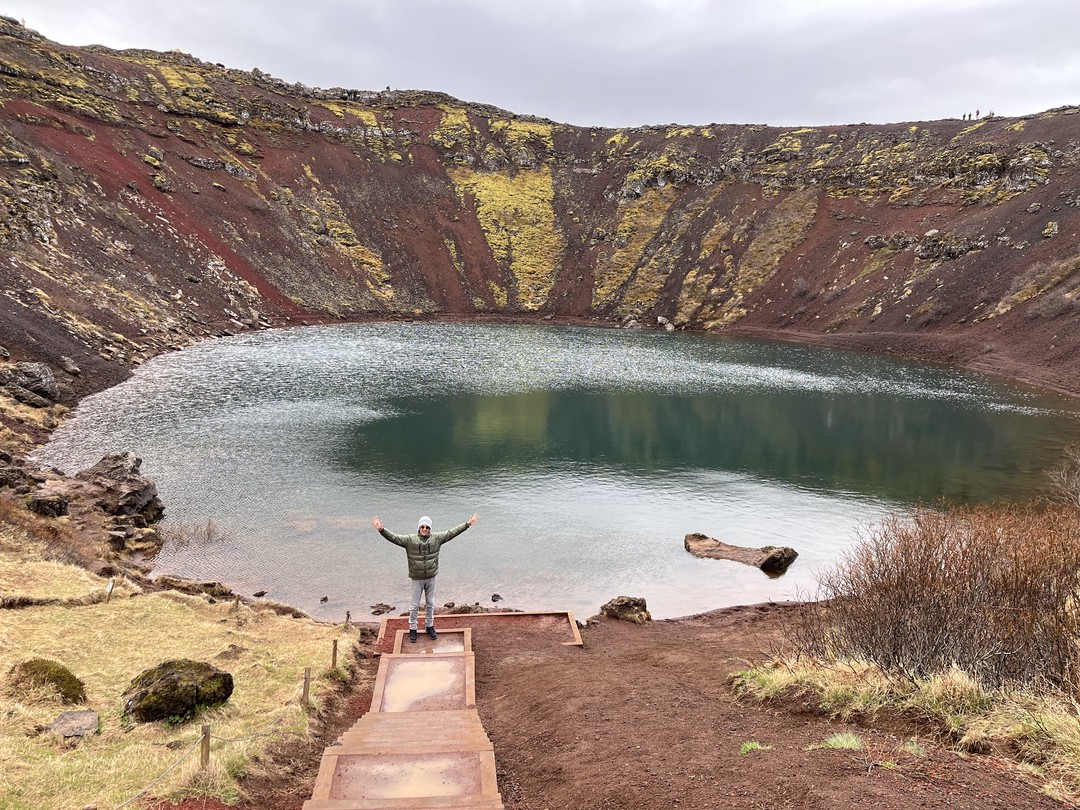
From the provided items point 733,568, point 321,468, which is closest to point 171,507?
point 321,468

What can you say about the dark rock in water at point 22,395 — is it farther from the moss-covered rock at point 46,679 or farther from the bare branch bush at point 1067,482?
the bare branch bush at point 1067,482

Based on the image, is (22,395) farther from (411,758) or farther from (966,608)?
(966,608)

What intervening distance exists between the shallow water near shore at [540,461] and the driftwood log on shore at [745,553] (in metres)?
0.67

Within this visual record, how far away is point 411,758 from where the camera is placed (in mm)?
9516

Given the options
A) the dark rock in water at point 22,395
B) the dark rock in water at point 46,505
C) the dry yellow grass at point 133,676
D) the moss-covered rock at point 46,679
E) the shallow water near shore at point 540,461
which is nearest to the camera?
the dry yellow grass at point 133,676

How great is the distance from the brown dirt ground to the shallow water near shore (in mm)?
8201

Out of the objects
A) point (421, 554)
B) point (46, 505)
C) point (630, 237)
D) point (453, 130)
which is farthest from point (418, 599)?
point (453, 130)

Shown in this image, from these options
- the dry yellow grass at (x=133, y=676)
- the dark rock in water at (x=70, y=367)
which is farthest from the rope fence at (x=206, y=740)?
the dark rock in water at (x=70, y=367)

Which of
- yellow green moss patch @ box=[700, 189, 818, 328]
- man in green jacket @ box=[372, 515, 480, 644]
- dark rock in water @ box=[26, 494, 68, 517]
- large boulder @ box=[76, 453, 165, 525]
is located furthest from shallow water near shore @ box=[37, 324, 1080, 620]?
yellow green moss patch @ box=[700, 189, 818, 328]

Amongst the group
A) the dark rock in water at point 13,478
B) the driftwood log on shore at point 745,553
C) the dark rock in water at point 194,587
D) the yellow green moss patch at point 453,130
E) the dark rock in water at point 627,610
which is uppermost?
the yellow green moss patch at point 453,130

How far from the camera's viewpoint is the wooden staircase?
8.38 m

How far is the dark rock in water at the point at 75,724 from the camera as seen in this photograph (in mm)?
10273

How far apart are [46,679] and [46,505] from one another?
1813cm

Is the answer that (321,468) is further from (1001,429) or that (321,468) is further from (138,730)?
(1001,429)
